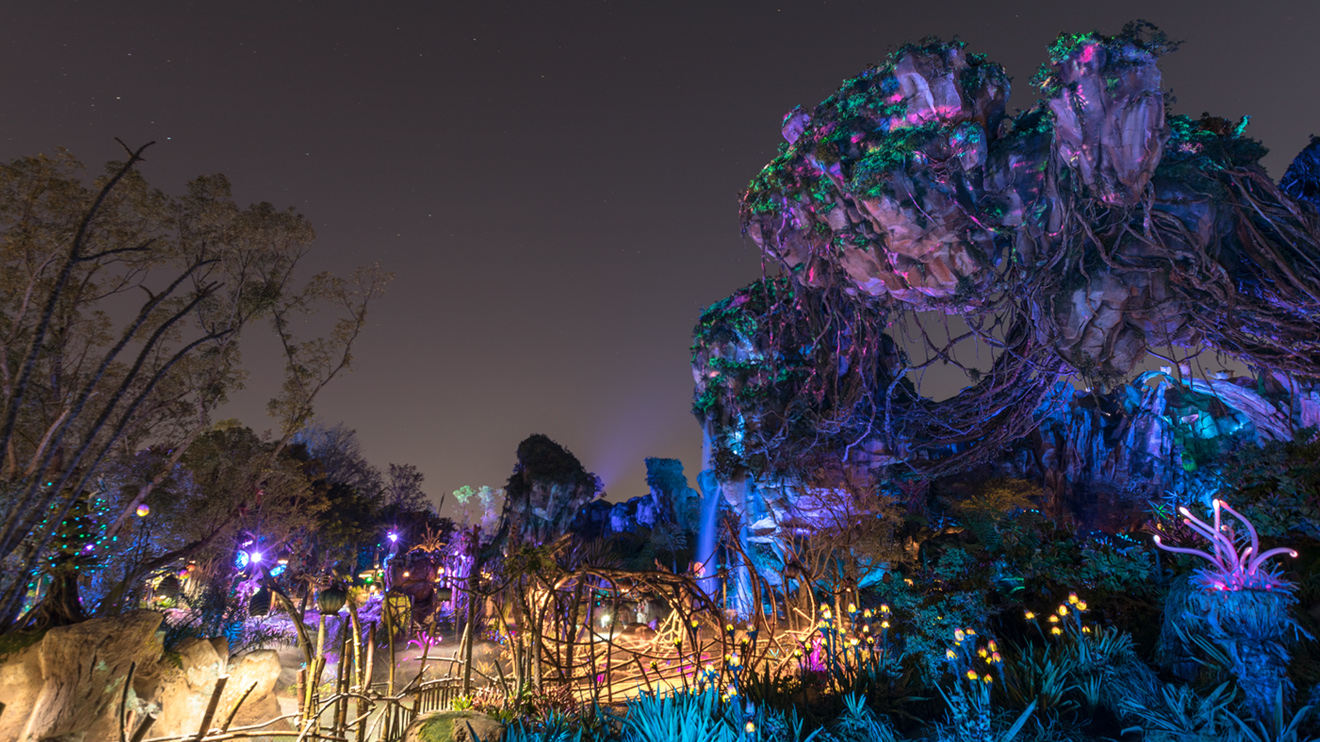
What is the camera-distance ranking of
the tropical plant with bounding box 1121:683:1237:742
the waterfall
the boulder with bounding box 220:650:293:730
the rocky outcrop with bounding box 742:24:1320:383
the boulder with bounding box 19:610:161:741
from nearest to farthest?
the tropical plant with bounding box 1121:683:1237:742
the boulder with bounding box 19:610:161:741
the boulder with bounding box 220:650:293:730
the rocky outcrop with bounding box 742:24:1320:383
the waterfall

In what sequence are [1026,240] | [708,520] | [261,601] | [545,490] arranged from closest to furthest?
[1026,240] < [261,601] < [545,490] < [708,520]

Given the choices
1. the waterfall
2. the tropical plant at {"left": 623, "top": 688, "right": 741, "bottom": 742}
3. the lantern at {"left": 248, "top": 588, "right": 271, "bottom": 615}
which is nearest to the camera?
the tropical plant at {"left": 623, "top": 688, "right": 741, "bottom": 742}

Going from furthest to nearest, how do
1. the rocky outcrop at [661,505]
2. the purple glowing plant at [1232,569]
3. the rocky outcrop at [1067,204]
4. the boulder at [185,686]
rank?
the rocky outcrop at [661,505] < the rocky outcrop at [1067,204] < the boulder at [185,686] < the purple glowing plant at [1232,569]

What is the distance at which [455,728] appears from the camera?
5.46 meters

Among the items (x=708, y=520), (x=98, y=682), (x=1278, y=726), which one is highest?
(x=708, y=520)

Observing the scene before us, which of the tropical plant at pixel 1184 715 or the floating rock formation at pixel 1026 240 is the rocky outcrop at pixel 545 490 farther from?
the tropical plant at pixel 1184 715

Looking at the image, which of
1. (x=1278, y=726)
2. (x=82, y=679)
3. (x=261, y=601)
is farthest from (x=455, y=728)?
(x=261, y=601)

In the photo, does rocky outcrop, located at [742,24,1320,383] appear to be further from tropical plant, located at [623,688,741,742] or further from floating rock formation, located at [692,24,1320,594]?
tropical plant, located at [623,688,741,742]

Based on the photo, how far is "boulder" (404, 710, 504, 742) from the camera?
5.39m

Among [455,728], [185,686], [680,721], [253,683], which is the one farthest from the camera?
[253,683]

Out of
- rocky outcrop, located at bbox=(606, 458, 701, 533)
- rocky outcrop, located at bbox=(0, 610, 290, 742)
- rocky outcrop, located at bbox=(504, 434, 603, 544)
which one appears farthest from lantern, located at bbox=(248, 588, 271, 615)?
rocky outcrop, located at bbox=(606, 458, 701, 533)

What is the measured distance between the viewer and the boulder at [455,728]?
5395 millimetres

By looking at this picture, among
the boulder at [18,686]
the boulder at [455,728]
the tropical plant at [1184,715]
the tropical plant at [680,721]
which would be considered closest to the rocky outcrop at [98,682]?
the boulder at [18,686]

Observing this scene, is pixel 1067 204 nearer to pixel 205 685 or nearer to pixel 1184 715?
pixel 1184 715
